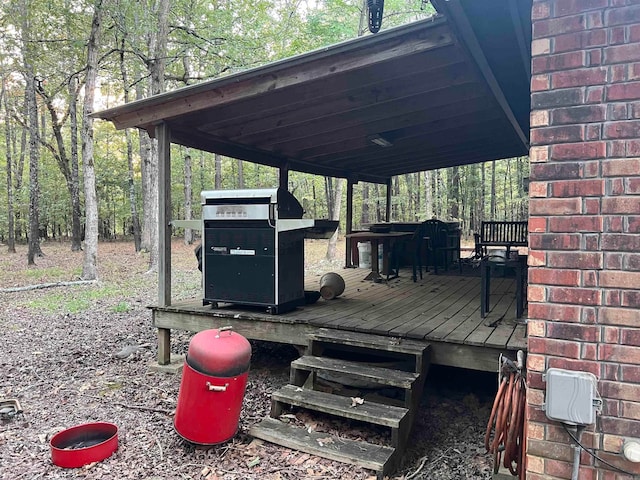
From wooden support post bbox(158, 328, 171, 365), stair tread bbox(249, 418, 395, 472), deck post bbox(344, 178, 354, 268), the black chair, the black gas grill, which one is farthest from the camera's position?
deck post bbox(344, 178, 354, 268)

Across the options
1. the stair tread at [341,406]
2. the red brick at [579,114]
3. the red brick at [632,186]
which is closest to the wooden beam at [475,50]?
the red brick at [579,114]

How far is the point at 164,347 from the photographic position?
4.39m

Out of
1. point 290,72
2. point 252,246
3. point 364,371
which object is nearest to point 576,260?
point 364,371

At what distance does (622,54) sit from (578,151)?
36 cm

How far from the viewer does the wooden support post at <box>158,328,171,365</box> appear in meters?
4.36

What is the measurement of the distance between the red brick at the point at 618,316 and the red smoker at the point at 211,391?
6.49ft

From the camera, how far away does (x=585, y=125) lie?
5.45ft

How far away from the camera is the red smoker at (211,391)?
273 centimetres

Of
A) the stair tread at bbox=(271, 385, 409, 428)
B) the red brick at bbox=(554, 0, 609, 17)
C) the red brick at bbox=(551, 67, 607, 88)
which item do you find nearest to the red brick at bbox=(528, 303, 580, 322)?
the red brick at bbox=(551, 67, 607, 88)

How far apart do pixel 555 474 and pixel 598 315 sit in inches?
25.0

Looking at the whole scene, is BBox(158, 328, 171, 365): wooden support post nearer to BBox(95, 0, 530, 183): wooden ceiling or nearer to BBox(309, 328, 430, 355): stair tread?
BBox(309, 328, 430, 355): stair tread

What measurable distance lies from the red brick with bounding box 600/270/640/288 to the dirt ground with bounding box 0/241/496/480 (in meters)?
1.50

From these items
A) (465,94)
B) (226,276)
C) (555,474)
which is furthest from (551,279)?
(226,276)

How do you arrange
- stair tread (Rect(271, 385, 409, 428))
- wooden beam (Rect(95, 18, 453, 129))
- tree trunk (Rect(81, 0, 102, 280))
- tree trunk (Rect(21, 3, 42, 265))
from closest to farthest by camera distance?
1. stair tread (Rect(271, 385, 409, 428))
2. wooden beam (Rect(95, 18, 453, 129))
3. tree trunk (Rect(81, 0, 102, 280))
4. tree trunk (Rect(21, 3, 42, 265))
